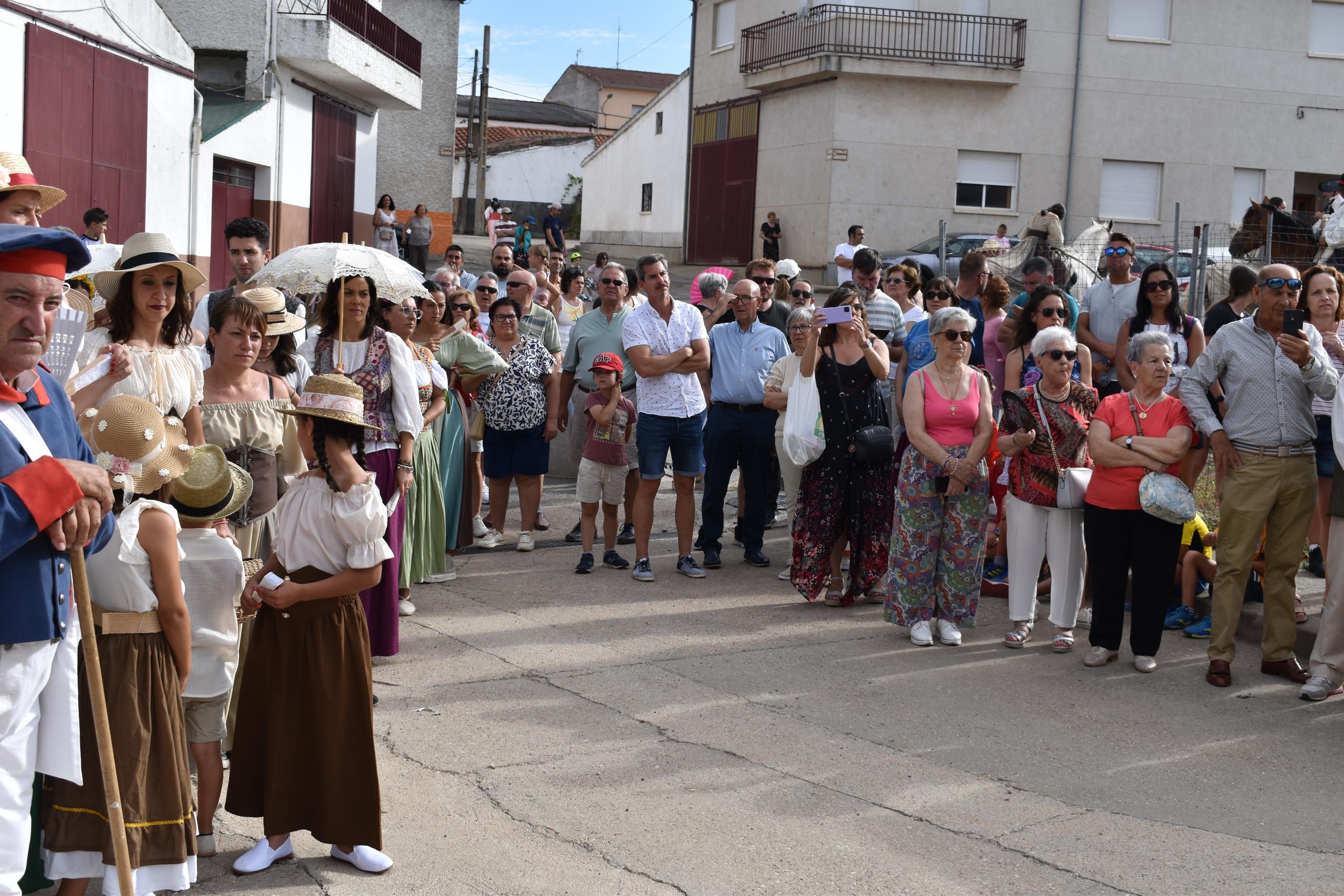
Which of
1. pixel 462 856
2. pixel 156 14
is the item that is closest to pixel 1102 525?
pixel 462 856

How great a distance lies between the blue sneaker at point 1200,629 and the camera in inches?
304

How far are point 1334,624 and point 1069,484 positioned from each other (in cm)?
151

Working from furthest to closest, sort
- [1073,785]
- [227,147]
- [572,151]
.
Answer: [572,151] → [227,147] → [1073,785]

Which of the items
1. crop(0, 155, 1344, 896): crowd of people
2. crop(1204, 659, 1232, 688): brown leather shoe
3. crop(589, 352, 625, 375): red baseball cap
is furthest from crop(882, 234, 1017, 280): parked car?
crop(1204, 659, 1232, 688): brown leather shoe

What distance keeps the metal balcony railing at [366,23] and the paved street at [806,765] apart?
16976mm

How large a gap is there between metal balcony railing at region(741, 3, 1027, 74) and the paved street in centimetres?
2339

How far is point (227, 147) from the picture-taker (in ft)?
67.1

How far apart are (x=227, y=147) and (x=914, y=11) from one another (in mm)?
15945

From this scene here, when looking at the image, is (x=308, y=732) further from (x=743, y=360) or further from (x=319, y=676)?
(x=743, y=360)

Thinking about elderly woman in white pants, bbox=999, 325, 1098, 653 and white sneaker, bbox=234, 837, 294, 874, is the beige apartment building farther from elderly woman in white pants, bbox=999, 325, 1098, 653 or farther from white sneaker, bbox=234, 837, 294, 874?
white sneaker, bbox=234, 837, 294, 874

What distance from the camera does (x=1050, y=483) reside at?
7445 millimetres

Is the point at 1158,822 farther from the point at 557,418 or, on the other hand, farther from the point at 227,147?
the point at 227,147

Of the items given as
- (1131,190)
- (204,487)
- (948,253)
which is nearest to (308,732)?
(204,487)

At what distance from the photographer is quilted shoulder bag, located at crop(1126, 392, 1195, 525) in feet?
22.1
